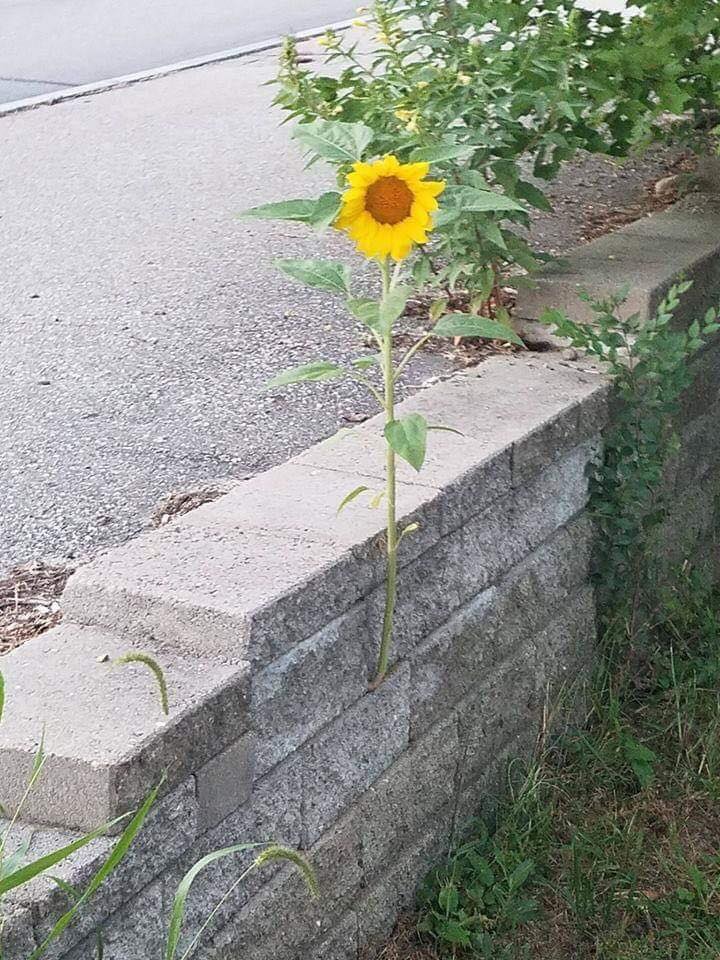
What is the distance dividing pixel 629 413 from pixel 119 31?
8.51 m

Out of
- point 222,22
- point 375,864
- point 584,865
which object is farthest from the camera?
point 222,22

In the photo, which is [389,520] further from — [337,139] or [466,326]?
[337,139]

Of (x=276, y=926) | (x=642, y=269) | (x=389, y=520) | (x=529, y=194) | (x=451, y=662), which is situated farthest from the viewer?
(x=642, y=269)

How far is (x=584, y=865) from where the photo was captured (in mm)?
3246

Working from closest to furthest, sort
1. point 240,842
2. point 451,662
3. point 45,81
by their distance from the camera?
point 240,842
point 451,662
point 45,81

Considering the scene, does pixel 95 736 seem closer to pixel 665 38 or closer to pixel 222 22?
pixel 665 38

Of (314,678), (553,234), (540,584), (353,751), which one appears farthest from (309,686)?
(553,234)

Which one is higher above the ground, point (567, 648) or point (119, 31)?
point (119, 31)

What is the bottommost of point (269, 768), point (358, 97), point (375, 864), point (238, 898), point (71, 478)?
point (375, 864)

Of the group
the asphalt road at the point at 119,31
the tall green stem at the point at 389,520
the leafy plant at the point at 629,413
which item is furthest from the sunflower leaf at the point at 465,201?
the asphalt road at the point at 119,31

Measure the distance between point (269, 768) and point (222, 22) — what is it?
9.88 m

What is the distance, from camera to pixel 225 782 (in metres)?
2.37

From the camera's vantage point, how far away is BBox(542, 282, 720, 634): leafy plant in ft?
11.7

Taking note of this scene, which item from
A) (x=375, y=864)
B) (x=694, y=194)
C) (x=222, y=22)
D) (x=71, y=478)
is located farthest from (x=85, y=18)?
(x=375, y=864)
